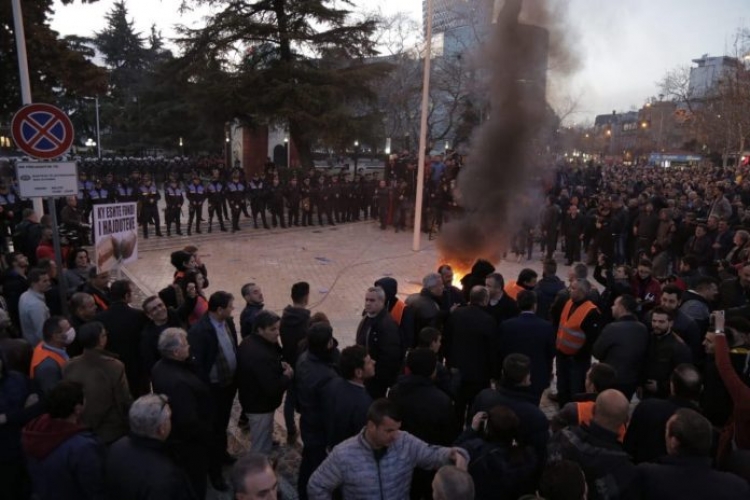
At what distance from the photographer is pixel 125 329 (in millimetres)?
5254

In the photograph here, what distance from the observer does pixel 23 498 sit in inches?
159

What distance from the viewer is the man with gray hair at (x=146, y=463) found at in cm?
293

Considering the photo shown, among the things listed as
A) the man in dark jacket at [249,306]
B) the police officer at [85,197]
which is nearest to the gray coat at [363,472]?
the man in dark jacket at [249,306]

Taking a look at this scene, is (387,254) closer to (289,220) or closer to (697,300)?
(289,220)

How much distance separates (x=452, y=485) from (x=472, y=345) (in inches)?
117

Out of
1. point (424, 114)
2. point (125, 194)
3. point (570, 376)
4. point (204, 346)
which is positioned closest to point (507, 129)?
point (424, 114)

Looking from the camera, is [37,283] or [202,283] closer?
[37,283]

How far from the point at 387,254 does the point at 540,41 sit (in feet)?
22.7

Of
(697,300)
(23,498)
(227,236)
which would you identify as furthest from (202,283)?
(227,236)

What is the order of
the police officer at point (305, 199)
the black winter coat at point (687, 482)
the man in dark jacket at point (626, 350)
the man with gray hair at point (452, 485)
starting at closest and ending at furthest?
1. the man with gray hair at point (452, 485)
2. the black winter coat at point (687, 482)
3. the man in dark jacket at point (626, 350)
4. the police officer at point (305, 199)

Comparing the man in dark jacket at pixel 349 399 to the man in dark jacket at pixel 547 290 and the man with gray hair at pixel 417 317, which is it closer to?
the man with gray hair at pixel 417 317

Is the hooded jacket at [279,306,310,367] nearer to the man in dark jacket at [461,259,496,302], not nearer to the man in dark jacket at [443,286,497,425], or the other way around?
the man in dark jacket at [443,286,497,425]

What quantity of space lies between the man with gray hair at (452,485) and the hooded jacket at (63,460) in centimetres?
196

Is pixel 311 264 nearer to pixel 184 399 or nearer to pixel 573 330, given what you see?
pixel 573 330
